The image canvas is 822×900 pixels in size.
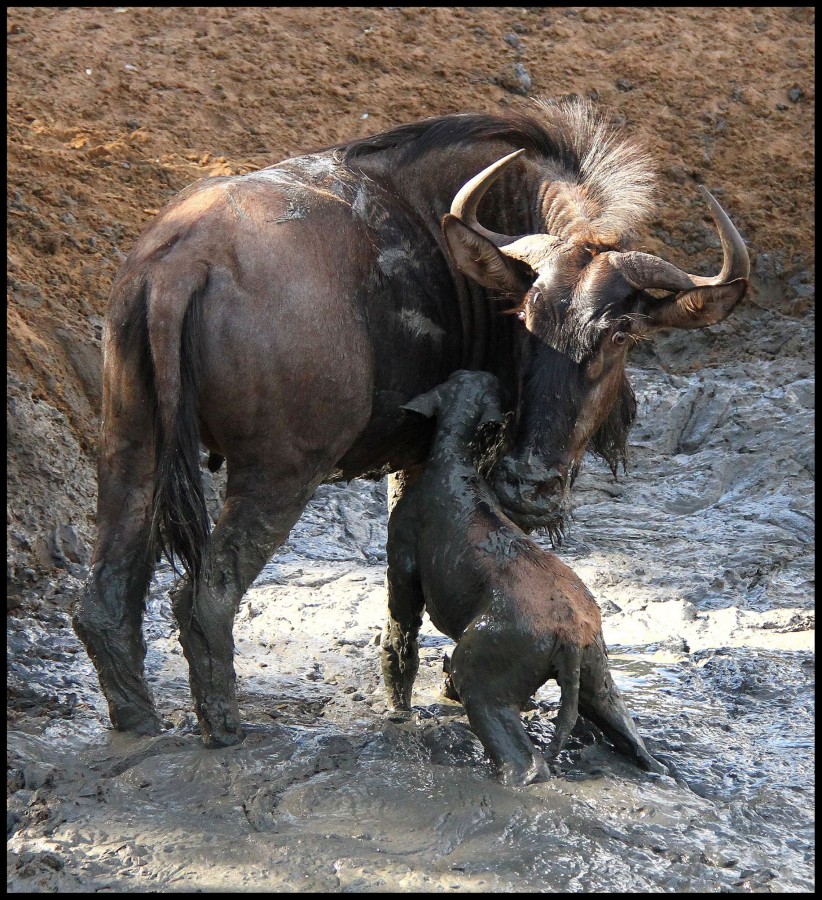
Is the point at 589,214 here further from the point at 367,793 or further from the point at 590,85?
the point at 590,85

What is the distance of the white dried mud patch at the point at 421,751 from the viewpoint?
3762 millimetres

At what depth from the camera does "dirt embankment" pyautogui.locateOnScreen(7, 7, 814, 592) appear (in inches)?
336

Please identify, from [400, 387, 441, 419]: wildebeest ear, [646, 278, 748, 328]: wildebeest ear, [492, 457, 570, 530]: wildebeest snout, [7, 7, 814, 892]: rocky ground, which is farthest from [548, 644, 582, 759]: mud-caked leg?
[646, 278, 748, 328]: wildebeest ear

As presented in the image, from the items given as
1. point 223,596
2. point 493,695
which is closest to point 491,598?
point 493,695

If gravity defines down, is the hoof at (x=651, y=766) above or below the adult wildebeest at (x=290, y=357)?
below

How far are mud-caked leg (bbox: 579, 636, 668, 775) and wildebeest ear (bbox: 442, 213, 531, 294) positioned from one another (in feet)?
4.47

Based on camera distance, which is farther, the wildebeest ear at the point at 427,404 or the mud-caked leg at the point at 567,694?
the wildebeest ear at the point at 427,404

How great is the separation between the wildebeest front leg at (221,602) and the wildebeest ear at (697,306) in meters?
1.55

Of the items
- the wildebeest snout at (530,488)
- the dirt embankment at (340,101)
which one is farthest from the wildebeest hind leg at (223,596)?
the dirt embankment at (340,101)

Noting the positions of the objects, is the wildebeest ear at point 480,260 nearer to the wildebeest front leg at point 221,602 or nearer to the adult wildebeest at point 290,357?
the adult wildebeest at point 290,357

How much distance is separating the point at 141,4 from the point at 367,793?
8681 mm

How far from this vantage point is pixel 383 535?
754cm

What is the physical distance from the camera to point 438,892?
3570 millimetres

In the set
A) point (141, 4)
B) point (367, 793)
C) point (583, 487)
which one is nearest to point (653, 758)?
point (367, 793)
